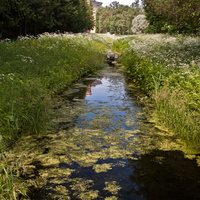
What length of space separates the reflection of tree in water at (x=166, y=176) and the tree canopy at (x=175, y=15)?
820cm

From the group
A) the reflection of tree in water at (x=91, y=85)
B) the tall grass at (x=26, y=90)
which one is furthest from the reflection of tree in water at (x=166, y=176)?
the reflection of tree in water at (x=91, y=85)

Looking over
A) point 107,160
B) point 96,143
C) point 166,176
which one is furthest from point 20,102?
point 166,176

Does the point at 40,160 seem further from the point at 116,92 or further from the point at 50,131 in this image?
the point at 116,92

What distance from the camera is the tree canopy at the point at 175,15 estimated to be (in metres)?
11.1

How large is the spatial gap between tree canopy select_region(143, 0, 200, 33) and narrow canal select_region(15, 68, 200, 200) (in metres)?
7.51

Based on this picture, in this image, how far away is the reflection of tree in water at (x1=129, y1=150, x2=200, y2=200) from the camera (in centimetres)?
286

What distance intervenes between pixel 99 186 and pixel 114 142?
129 cm

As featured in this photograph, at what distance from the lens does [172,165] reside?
3.48m

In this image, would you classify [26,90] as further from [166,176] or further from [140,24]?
[140,24]

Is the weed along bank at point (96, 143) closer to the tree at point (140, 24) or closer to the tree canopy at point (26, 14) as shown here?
the tree canopy at point (26, 14)

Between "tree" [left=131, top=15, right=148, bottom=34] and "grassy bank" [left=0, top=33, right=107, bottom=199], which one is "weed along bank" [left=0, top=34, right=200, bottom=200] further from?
"tree" [left=131, top=15, right=148, bottom=34]

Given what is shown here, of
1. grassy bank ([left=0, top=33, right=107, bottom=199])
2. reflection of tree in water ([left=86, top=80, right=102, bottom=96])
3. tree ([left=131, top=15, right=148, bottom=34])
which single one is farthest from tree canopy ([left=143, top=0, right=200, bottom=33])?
tree ([left=131, top=15, right=148, bottom=34])

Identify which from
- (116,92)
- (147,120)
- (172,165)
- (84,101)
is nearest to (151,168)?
(172,165)

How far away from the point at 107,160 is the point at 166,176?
36.0 inches
